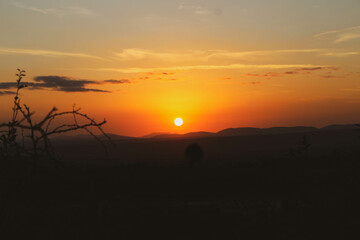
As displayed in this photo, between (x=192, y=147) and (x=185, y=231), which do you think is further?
(x=192, y=147)

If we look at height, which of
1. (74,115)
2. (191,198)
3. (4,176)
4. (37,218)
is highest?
(74,115)

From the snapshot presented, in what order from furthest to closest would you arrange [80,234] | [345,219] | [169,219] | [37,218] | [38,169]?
[345,219] < [169,219] < [80,234] < [37,218] < [38,169]

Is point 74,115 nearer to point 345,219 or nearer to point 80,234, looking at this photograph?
point 80,234

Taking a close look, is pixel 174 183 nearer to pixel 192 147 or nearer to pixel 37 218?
pixel 192 147

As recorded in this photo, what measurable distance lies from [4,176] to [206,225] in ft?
18.6

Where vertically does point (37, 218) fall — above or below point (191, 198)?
above

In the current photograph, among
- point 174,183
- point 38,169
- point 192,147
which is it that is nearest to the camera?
point 38,169

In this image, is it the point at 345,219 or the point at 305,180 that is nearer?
the point at 345,219

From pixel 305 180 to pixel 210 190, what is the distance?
11.2 ft

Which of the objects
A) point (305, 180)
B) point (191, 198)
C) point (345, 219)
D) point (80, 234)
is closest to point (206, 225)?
point (345, 219)

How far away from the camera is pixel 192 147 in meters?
20.4

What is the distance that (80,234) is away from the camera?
471 cm

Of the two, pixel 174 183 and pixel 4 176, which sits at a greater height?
pixel 4 176

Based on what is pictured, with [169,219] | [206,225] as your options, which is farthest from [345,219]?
[169,219]
